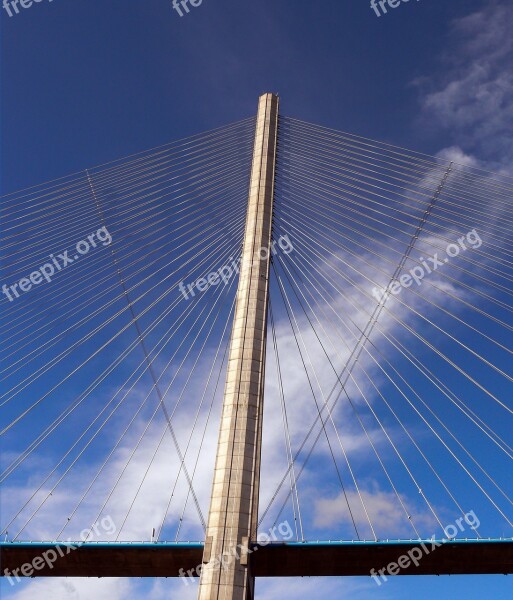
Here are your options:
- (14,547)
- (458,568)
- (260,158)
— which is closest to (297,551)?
(458,568)

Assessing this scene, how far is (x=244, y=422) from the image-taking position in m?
21.9

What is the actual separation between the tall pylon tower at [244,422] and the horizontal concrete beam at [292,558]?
2.36 meters

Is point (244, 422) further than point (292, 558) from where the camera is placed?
No

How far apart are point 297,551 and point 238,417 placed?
5.33m

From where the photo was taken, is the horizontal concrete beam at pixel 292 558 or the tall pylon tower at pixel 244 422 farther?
the horizontal concrete beam at pixel 292 558

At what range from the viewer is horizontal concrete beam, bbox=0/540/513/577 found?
2281 cm

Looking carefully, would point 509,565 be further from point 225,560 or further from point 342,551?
point 225,560

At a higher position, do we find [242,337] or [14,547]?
[242,337]

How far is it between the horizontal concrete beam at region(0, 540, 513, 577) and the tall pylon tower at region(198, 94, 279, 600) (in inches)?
93.1

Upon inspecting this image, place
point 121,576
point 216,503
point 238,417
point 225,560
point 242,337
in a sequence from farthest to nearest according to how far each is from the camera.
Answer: point 121,576
point 242,337
point 238,417
point 216,503
point 225,560

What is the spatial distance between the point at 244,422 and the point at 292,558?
5.51m

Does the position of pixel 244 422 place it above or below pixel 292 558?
above

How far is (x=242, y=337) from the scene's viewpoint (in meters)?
24.1

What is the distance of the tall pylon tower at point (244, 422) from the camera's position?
1919 centimetres
